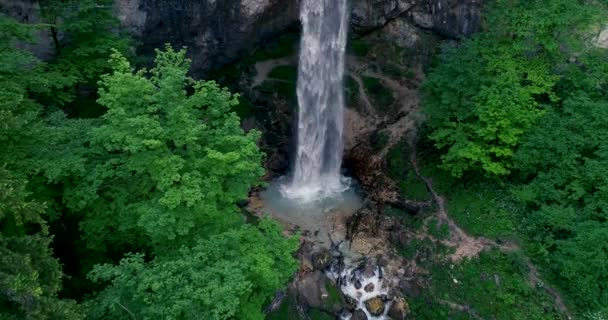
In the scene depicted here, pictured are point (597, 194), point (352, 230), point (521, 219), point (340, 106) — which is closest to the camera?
point (597, 194)

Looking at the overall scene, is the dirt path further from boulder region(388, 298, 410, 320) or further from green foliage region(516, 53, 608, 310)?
boulder region(388, 298, 410, 320)

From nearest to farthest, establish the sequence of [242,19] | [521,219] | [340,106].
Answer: [521,219]
[242,19]
[340,106]

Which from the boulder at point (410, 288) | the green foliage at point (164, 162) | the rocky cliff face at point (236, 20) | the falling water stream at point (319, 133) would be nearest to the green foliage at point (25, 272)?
the green foliage at point (164, 162)

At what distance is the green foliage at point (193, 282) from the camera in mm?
9914

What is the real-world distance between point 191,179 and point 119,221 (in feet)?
9.40

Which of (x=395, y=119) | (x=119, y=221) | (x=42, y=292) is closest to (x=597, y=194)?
(x=395, y=119)

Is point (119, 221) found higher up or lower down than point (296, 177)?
higher up

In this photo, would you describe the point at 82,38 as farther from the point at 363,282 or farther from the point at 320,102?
the point at 363,282

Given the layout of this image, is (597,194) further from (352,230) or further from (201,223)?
(201,223)

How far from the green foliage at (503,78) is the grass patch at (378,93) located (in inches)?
237

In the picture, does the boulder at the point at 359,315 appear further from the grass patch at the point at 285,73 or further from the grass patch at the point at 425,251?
the grass patch at the point at 285,73

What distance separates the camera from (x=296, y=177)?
84.5 ft

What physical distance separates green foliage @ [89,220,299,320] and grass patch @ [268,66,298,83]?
16.7 m

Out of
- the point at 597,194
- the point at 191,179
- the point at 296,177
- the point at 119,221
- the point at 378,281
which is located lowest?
the point at 378,281
